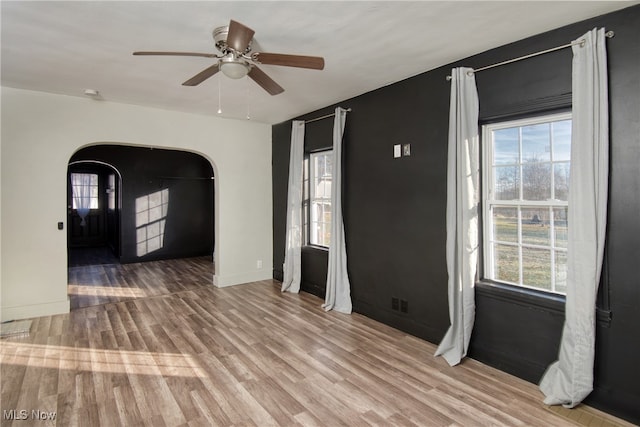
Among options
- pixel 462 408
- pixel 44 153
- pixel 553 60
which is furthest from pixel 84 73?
pixel 462 408

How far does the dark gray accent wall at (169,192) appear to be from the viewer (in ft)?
24.0

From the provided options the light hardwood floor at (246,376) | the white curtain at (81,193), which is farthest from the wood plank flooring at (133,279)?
the white curtain at (81,193)

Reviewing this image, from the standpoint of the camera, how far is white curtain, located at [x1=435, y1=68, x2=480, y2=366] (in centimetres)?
286

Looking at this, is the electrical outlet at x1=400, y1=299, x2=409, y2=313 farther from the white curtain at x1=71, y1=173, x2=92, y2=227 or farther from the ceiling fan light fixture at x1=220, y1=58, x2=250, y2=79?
the white curtain at x1=71, y1=173, x2=92, y2=227

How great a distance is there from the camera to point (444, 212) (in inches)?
126

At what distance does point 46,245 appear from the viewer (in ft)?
13.2

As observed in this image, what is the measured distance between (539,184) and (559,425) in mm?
1686

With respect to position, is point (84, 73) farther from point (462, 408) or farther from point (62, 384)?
point (462, 408)

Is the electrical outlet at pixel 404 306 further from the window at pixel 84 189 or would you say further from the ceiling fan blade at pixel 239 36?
the window at pixel 84 189

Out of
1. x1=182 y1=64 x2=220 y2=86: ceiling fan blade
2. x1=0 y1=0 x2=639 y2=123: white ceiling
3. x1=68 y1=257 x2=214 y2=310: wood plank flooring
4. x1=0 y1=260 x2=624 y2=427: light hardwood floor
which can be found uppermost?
x1=0 y1=0 x2=639 y2=123: white ceiling

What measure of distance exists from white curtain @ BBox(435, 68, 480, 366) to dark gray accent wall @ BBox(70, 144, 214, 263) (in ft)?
22.3

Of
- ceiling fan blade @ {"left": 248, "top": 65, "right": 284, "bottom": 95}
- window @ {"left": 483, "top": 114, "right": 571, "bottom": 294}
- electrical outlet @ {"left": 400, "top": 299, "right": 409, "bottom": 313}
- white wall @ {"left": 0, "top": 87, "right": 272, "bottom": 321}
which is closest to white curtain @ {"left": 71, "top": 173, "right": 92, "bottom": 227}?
white wall @ {"left": 0, "top": 87, "right": 272, "bottom": 321}

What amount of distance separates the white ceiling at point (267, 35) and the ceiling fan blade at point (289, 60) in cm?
26

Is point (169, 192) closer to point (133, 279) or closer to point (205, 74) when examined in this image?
point (133, 279)
